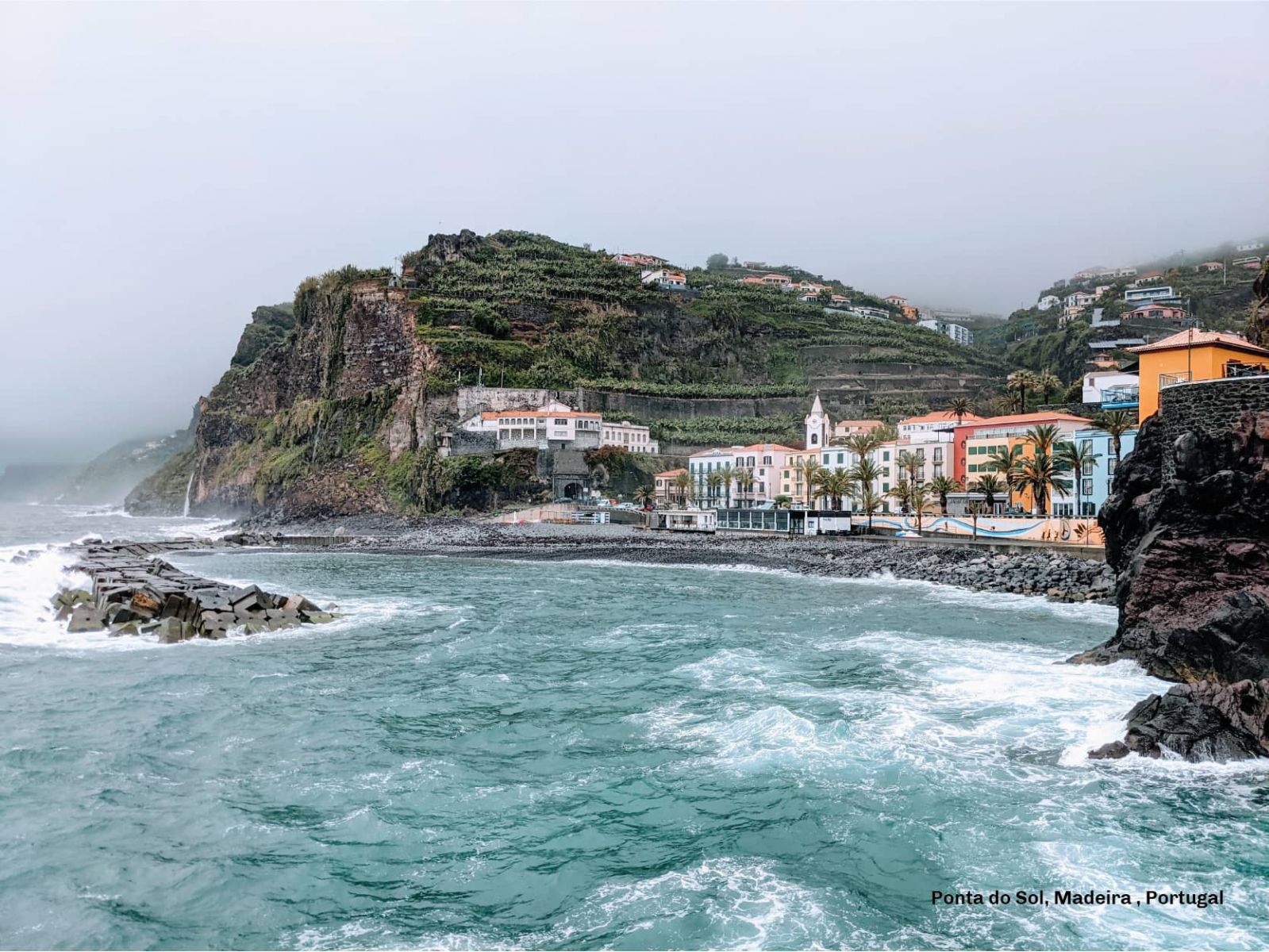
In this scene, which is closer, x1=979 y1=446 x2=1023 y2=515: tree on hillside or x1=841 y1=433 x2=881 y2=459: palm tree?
x1=979 y1=446 x2=1023 y2=515: tree on hillside

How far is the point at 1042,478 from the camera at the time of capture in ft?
157

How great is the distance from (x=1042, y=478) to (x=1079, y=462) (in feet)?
7.13

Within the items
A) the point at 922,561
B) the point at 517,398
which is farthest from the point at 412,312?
the point at 922,561

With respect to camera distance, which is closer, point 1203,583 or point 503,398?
point 1203,583

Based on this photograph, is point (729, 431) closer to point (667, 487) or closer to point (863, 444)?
point (667, 487)

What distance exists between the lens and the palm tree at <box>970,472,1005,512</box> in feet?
175

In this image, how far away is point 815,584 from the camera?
37.9m

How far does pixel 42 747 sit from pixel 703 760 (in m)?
10.7

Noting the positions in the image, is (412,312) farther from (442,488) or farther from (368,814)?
(368,814)

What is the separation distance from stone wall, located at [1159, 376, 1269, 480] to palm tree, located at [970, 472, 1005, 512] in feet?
110

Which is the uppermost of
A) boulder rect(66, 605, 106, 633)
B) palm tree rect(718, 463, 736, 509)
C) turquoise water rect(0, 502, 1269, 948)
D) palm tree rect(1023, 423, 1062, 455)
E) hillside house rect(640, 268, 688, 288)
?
hillside house rect(640, 268, 688, 288)

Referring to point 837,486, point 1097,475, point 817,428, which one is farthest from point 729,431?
point 1097,475

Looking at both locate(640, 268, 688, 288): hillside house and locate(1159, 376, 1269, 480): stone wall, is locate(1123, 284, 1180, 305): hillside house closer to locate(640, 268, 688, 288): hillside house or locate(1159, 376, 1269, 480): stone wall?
locate(640, 268, 688, 288): hillside house

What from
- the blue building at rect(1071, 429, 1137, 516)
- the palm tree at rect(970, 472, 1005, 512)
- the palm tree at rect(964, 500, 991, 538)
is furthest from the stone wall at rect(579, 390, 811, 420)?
the blue building at rect(1071, 429, 1137, 516)
